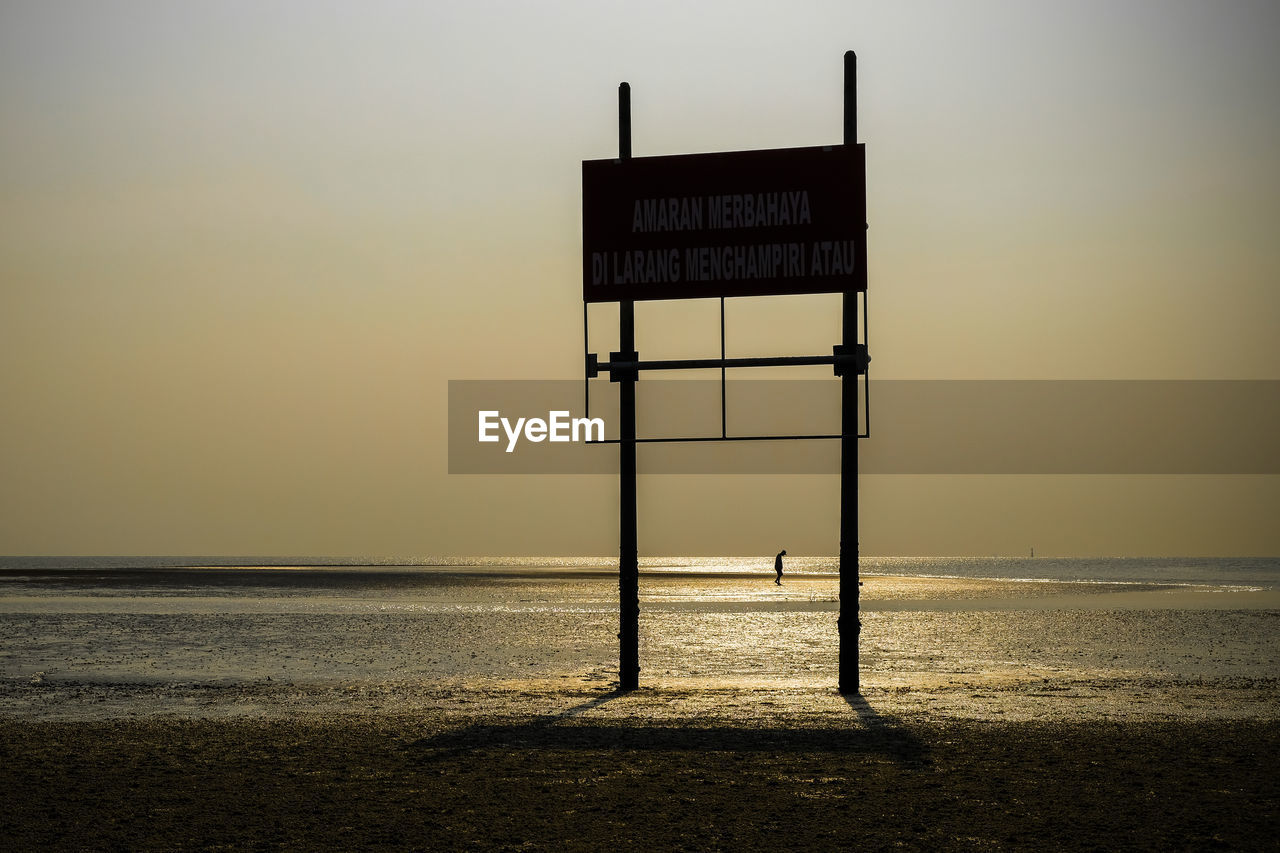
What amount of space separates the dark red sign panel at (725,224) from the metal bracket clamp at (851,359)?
780 mm

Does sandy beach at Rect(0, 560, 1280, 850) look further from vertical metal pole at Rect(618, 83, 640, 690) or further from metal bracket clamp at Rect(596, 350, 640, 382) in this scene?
metal bracket clamp at Rect(596, 350, 640, 382)

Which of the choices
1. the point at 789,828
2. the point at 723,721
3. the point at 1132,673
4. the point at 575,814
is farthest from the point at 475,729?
the point at 1132,673

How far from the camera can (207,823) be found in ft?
30.0

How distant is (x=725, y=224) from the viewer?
16.5 metres

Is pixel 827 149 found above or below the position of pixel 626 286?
above

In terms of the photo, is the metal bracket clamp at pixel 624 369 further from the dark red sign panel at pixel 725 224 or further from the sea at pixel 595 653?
the sea at pixel 595 653

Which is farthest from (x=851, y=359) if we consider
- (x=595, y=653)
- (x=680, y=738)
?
(x=595, y=653)

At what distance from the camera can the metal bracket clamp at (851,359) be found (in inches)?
631

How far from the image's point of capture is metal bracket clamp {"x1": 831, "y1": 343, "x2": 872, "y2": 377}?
16.0m

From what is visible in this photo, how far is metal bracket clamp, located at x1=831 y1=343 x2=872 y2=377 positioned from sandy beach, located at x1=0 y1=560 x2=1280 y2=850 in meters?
4.21

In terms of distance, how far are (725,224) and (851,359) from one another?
7.95ft

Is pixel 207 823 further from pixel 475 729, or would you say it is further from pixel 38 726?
pixel 38 726

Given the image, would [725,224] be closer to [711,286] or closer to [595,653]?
[711,286]

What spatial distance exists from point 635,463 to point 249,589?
47027mm
